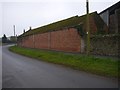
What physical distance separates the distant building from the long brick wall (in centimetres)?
593

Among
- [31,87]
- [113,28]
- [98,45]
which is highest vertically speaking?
[113,28]

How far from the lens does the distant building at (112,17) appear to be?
26.7 meters

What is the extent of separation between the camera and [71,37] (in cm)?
2705

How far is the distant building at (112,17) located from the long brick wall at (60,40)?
Result: 5926mm

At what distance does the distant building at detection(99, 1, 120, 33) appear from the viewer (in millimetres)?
26686

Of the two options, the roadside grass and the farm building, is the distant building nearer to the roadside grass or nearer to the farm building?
the farm building

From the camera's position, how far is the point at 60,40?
30188mm

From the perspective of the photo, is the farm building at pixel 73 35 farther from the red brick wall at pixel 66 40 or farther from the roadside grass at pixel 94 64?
the roadside grass at pixel 94 64

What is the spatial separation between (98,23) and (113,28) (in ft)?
7.70

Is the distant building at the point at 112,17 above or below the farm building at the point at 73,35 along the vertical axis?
above

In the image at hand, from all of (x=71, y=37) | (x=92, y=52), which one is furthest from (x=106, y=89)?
(x=71, y=37)

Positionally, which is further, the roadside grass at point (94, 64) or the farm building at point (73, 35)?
the farm building at point (73, 35)

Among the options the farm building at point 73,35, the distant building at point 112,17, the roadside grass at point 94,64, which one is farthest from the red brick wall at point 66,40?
the roadside grass at point 94,64

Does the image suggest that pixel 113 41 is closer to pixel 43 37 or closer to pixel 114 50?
pixel 114 50
